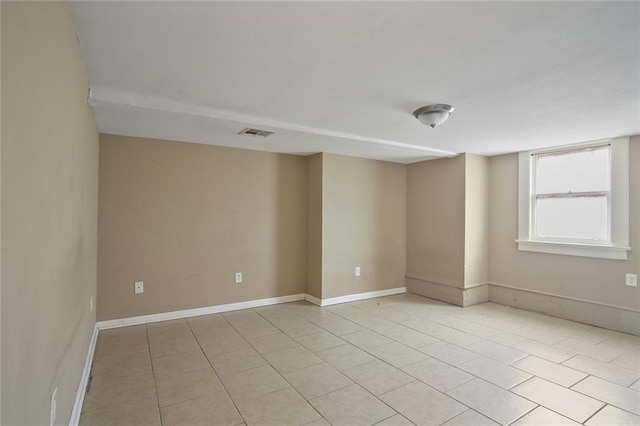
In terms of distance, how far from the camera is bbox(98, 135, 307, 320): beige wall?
11.8ft

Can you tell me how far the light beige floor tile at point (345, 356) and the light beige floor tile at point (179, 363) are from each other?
1017 mm

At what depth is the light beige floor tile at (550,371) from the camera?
8.34 ft

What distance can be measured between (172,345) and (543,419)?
298cm

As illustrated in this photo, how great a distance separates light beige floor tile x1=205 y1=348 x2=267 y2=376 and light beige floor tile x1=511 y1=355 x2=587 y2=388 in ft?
7.14

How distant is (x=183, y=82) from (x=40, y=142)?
1309 mm

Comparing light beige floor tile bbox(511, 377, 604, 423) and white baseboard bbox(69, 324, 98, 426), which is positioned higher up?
white baseboard bbox(69, 324, 98, 426)

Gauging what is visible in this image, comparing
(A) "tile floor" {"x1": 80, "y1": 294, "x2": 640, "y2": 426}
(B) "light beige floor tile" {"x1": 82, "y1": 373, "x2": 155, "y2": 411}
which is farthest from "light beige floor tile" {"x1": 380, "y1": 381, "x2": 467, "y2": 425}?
(B) "light beige floor tile" {"x1": 82, "y1": 373, "x2": 155, "y2": 411}

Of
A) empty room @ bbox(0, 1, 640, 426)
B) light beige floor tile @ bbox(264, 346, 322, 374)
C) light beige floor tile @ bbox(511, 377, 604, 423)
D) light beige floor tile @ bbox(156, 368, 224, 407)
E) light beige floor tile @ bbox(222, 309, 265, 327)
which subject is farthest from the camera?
light beige floor tile @ bbox(222, 309, 265, 327)

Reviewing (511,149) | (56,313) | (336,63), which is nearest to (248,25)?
(336,63)

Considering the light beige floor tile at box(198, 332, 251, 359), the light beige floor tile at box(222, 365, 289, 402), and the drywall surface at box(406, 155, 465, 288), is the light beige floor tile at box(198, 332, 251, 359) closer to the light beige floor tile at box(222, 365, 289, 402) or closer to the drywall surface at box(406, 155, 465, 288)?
the light beige floor tile at box(222, 365, 289, 402)

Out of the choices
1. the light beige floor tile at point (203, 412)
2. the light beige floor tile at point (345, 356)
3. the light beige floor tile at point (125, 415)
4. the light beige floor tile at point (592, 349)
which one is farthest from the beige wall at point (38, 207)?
the light beige floor tile at point (592, 349)

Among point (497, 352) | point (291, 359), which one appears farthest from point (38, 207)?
point (497, 352)

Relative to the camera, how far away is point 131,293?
3676 mm

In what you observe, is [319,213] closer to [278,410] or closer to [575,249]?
[278,410]
